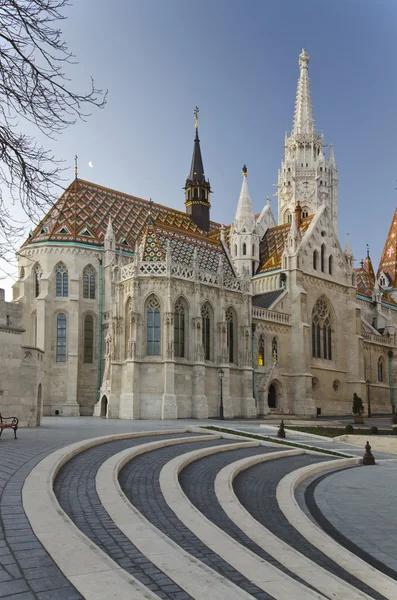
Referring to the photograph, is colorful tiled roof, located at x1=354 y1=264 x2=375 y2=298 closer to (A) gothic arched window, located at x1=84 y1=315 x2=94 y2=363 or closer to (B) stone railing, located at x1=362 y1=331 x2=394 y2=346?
(B) stone railing, located at x1=362 y1=331 x2=394 y2=346

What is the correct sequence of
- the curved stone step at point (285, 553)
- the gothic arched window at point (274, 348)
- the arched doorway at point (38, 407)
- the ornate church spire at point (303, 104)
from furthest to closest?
1. the ornate church spire at point (303, 104)
2. the gothic arched window at point (274, 348)
3. the arched doorway at point (38, 407)
4. the curved stone step at point (285, 553)

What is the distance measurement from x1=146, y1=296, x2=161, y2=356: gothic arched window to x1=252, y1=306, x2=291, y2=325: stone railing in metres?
8.68

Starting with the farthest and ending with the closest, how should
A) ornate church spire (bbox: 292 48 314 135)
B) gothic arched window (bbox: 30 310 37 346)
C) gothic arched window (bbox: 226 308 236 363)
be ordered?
ornate church spire (bbox: 292 48 314 135) → gothic arched window (bbox: 30 310 37 346) → gothic arched window (bbox: 226 308 236 363)

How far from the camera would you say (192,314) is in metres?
35.2

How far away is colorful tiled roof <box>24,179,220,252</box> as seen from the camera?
4272 centimetres

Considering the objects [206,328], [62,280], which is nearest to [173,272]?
[206,328]

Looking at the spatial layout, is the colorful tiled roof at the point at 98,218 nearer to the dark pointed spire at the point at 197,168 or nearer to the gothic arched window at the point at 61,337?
the gothic arched window at the point at 61,337

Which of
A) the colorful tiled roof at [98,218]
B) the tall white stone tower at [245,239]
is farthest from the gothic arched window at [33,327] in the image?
the tall white stone tower at [245,239]

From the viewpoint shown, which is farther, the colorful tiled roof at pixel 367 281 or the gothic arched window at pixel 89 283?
the colorful tiled roof at pixel 367 281

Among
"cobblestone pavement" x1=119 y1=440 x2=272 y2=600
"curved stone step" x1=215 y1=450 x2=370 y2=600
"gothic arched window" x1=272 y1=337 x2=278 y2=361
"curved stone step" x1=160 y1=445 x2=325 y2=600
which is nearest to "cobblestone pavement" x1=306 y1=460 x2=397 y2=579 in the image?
"curved stone step" x1=215 y1=450 x2=370 y2=600

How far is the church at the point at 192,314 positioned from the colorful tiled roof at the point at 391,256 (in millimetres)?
13963

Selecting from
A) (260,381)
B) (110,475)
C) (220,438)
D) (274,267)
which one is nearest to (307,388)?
(260,381)

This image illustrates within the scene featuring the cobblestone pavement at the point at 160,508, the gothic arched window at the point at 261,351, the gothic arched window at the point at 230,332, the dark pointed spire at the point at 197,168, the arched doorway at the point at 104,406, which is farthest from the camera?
the dark pointed spire at the point at 197,168

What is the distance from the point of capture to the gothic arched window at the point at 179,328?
1368 inches
